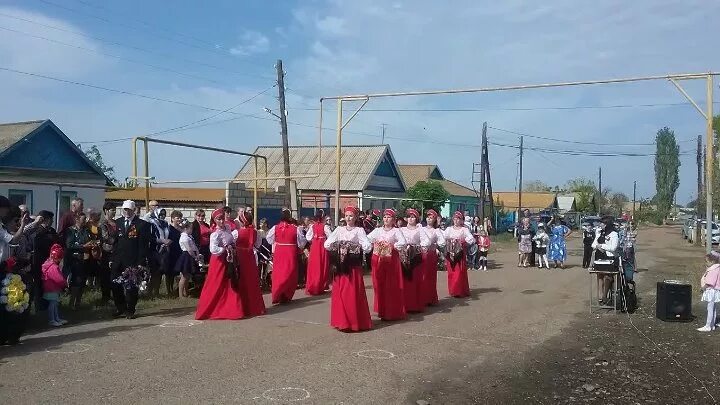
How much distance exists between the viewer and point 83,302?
1192cm

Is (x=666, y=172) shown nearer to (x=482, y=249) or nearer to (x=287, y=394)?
(x=482, y=249)

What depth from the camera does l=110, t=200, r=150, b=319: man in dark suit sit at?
10.6 metres

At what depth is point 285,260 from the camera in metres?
12.9

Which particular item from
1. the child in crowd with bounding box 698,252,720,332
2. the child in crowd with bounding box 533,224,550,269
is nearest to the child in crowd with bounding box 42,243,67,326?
the child in crowd with bounding box 698,252,720,332

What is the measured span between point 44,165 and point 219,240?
16350 mm

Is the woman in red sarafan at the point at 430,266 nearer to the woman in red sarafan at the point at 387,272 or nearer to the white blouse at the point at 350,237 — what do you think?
the woman in red sarafan at the point at 387,272

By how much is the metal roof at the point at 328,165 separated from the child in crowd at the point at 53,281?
82.6 feet

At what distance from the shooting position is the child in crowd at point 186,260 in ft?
41.7

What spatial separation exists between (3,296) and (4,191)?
12177 millimetres

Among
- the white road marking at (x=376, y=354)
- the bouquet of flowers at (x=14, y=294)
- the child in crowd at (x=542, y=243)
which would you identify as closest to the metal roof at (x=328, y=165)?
the child in crowd at (x=542, y=243)

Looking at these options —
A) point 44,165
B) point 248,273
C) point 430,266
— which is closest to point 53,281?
point 248,273

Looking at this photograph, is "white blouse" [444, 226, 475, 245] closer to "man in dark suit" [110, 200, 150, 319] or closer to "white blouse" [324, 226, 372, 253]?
"white blouse" [324, 226, 372, 253]

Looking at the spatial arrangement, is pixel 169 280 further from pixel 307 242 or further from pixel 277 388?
pixel 277 388

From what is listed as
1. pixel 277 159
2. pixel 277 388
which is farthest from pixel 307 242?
pixel 277 159
